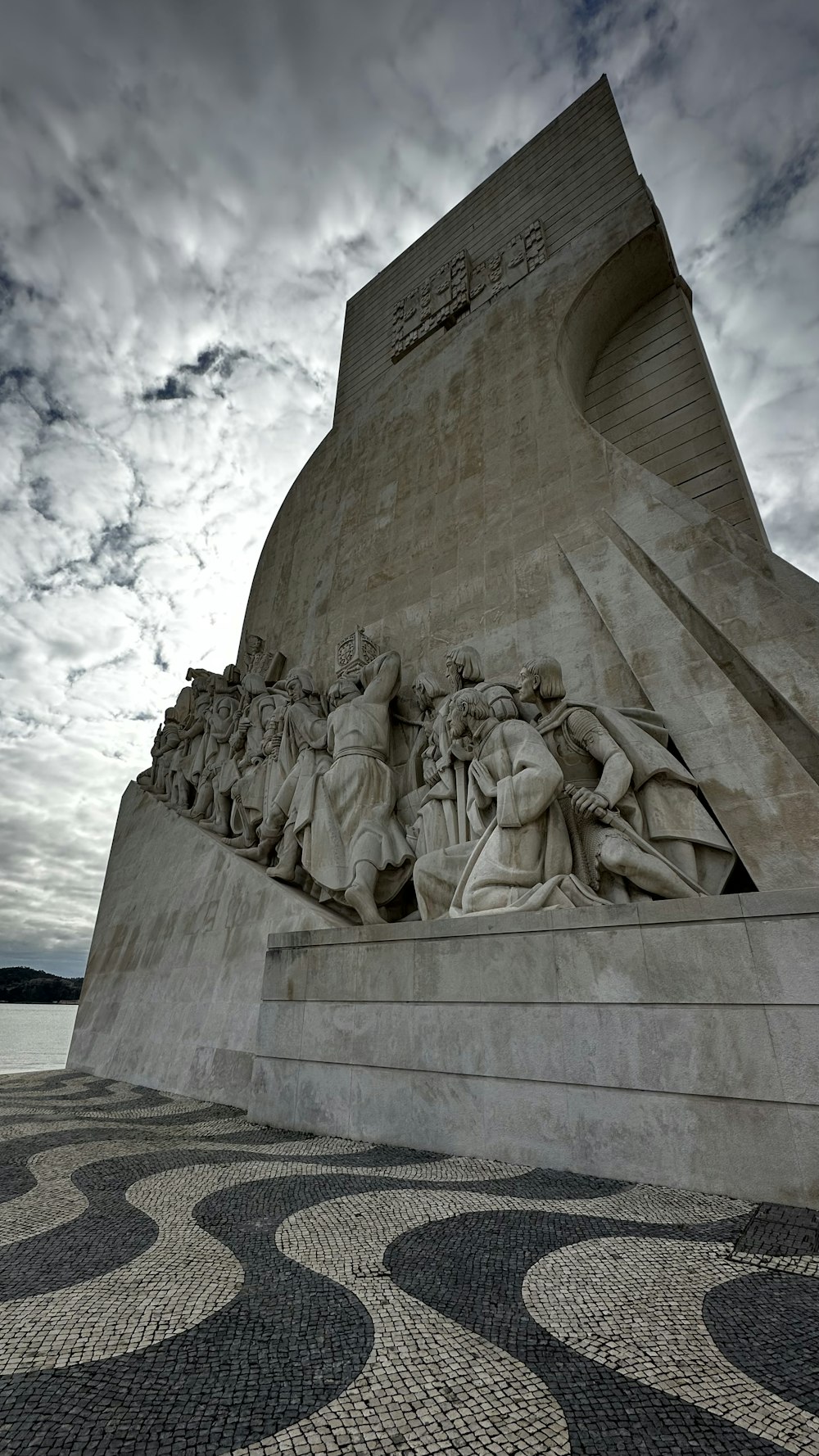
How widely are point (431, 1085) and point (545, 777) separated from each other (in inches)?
72.6

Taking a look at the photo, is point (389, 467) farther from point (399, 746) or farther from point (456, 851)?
point (456, 851)

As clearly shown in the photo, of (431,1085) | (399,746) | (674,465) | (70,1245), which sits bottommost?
(70,1245)

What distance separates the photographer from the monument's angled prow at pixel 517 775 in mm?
3070

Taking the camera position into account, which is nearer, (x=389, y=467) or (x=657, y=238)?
(x=657, y=238)

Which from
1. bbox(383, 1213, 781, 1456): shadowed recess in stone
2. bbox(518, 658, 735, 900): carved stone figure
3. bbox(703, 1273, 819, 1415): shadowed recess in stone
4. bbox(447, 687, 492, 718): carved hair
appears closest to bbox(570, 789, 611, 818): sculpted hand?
bbox(518, 658, 735, 900): carved stone figure

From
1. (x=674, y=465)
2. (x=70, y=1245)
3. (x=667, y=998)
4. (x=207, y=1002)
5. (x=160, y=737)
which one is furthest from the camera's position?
(x=160, y=737)

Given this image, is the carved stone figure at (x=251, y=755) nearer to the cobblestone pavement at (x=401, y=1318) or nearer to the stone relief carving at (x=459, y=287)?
the cobblestone pavement at (x=401, y=1318)

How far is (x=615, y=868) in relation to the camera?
3820 millimetres

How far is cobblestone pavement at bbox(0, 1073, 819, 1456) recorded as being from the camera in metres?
1.18

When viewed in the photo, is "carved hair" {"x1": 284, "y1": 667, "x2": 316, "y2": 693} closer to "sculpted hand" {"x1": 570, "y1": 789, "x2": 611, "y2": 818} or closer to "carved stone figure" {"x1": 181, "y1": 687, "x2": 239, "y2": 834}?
"carved stone figure" {"x1": 181, "y1": 687, "x2": 239, "y2": 834}

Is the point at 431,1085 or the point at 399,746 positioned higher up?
the point at 399,746

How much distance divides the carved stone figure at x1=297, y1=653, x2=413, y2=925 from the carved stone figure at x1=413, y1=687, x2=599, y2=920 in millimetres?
706

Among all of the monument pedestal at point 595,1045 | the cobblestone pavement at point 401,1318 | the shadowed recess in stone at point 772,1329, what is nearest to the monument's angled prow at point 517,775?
the monument pedestal at point 595,1045

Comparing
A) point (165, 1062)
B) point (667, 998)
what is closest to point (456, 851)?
point (667, 998)
